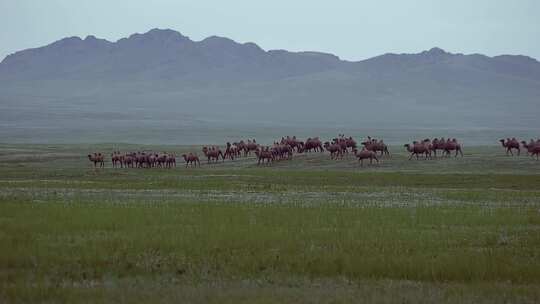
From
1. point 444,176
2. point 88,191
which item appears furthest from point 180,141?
point 88,191

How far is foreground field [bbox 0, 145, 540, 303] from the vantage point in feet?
40.2

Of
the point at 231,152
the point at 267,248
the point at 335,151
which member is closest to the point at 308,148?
the point at 335,151

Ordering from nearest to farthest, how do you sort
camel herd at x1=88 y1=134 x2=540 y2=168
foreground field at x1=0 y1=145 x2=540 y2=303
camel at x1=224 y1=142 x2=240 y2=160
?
foreground field at x1=0 y1=145 x2=540 y2=303 → camel herd at x1=88 y1=134 x2=540 y2=168 → camel at x1=224 y1=142 x2=240 y2=160

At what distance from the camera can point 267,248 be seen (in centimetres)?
1576

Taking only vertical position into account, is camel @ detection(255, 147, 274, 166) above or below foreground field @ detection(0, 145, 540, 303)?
above

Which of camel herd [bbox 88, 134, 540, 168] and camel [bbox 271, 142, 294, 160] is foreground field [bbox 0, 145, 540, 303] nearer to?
camel herd [bbox 88, 134, 540, 168]

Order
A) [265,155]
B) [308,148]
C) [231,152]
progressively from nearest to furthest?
[265,155] → [308,148] → [231,152]

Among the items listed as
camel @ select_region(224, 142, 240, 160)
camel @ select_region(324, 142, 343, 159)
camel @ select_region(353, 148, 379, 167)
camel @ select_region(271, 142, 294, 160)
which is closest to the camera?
camel @ select_region(353, 148, 379, 167)

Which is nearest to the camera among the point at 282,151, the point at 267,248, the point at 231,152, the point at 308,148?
the point at 267,248

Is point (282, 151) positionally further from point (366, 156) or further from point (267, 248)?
point (267, 248)

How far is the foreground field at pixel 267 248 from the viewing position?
40.2 ft

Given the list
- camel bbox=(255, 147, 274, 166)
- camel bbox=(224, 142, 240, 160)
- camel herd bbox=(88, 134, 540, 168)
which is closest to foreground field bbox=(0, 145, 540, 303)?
camel herd bbox=(88, 134, 540, 168)

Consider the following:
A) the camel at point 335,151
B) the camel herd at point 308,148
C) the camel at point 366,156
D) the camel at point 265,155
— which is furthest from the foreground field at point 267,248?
the camel at point 265,155

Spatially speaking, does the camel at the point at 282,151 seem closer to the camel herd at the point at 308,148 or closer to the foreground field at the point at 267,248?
the camel herd at the point at 308,148
